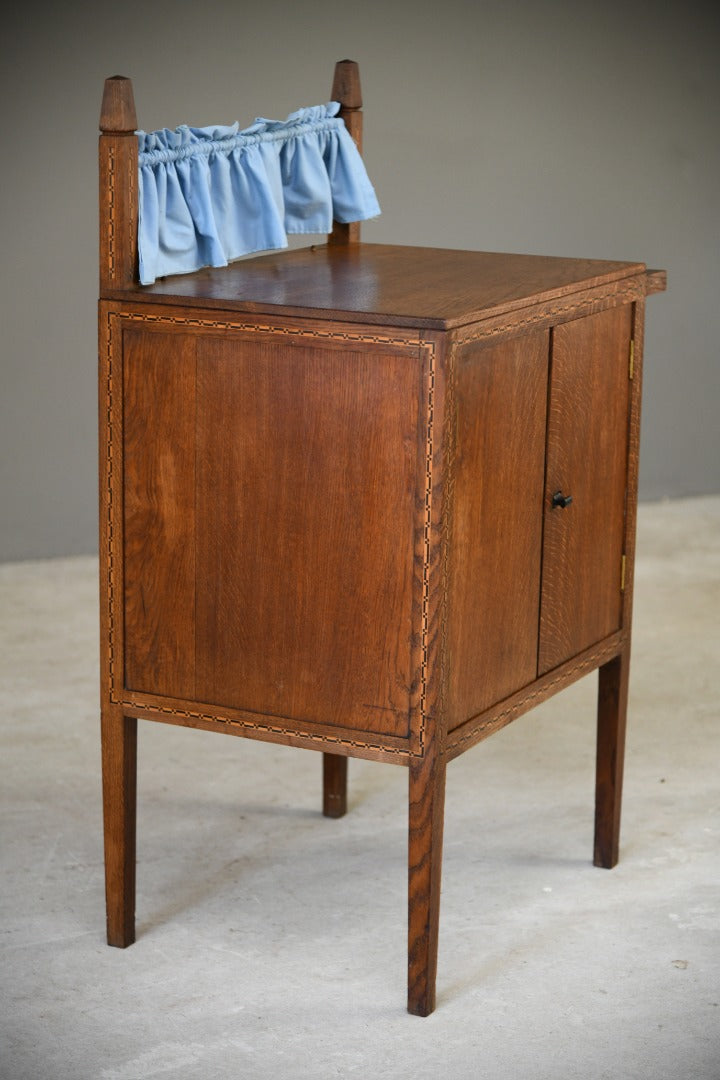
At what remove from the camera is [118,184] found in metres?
2.68

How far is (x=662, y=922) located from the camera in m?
3.04

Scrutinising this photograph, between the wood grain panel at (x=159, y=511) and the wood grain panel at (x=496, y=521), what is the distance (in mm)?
428

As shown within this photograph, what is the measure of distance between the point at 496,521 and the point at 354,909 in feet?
2.61

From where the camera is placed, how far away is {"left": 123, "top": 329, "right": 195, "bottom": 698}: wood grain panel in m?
2.71

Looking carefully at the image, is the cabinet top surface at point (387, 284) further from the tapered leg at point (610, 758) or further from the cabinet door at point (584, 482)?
the tapered leg at point (610, 758)

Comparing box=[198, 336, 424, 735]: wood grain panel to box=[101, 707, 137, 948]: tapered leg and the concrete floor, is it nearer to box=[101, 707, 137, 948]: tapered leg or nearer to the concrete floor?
box=[101, 707, 137, 948]: tapered leg

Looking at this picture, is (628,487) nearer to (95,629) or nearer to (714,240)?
(95,629)

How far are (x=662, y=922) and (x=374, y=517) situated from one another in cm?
97

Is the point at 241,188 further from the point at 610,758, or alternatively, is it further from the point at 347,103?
the point at 610,758

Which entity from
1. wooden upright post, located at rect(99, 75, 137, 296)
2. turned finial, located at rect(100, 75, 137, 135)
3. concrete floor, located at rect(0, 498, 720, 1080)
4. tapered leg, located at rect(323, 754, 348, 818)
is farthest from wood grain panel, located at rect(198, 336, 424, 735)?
tapered leg, located at rect(323, 754, 348, 818)

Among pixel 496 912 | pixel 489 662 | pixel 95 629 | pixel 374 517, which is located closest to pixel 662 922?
pixel 496 912

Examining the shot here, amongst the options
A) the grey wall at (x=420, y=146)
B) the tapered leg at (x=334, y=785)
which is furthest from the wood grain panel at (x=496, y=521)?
the grey wall at (x=420, y=146)

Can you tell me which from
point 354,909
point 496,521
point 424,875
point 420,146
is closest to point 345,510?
point 496,521

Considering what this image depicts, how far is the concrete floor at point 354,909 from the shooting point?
261cm
